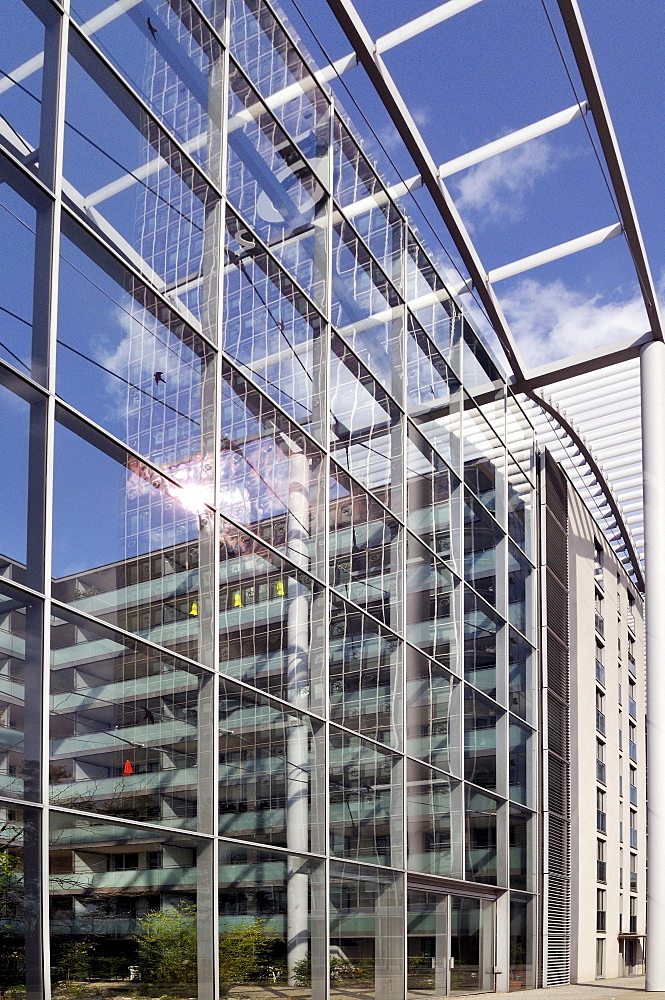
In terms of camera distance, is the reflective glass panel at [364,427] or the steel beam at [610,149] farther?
the steel beam at [610,149]

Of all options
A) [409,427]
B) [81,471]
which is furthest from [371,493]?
[81,471]

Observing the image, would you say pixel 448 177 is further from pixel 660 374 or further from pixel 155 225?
pixel 155 225

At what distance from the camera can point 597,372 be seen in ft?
94.0

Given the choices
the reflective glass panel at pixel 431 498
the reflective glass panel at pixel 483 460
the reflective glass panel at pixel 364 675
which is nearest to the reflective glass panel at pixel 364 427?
the reflective glass panel at pixel 431 498

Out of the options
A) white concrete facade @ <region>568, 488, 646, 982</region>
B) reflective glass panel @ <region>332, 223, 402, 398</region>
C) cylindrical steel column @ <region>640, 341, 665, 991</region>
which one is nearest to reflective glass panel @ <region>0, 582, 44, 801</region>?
reflective glass panel @ <region>332, 223, 402, 398</region>

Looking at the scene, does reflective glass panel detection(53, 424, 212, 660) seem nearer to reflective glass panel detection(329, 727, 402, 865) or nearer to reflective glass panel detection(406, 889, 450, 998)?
reflective glass panel detection(329, 727, 402, 865)

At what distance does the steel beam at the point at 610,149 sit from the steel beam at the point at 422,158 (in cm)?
308

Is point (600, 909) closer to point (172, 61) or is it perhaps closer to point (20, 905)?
point (20, 905)

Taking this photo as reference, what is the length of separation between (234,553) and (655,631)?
13.4 meters

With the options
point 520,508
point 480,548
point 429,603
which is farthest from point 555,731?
point 429,603

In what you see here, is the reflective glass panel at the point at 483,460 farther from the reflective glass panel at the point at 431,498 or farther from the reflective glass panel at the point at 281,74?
the reflective glass panel at the point at 281,74

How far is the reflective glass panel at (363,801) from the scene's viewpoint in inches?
578

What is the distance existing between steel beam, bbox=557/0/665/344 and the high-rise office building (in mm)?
3930

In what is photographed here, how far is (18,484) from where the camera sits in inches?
→ 375
